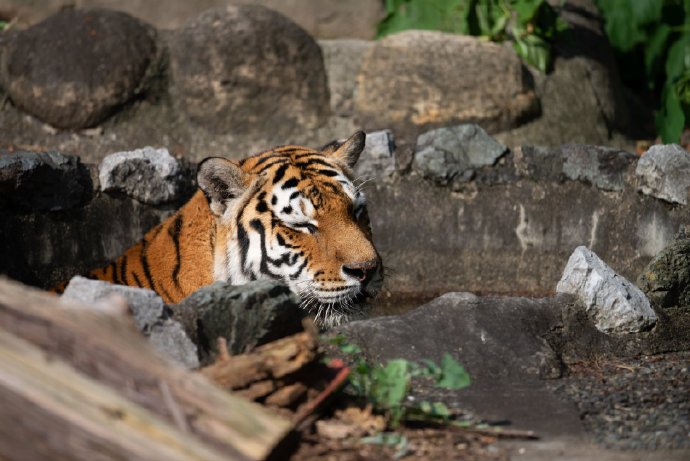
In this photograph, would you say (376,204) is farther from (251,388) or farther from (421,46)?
(251,388)

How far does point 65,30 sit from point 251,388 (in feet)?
16.3

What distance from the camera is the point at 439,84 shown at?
7.20 m

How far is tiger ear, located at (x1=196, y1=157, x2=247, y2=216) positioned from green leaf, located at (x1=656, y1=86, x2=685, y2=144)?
438 cm

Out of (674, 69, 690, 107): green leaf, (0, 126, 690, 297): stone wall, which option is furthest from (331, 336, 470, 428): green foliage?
(674, 69, 690, 107): green leaf

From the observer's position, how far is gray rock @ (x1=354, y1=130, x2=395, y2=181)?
18.8 ft

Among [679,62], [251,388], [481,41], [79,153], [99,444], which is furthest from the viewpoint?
[679,62]

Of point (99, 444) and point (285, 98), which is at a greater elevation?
point (99, 444)

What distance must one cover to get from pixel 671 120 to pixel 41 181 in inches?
188

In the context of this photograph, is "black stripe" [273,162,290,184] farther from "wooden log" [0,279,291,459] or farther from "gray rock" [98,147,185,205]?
"wooden log" [0,279,291,459]

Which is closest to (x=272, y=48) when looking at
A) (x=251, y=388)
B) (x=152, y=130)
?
(x=152, y=130)

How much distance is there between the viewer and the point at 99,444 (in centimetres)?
213

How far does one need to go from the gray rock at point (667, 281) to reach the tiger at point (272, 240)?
1131 mm

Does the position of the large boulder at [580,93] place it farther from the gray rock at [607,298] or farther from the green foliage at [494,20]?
the gray rock at [607,298]

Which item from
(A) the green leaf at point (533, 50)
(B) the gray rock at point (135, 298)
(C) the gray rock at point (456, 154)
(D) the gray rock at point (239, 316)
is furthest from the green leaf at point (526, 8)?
(B) the gray rock at point (135, 298)
